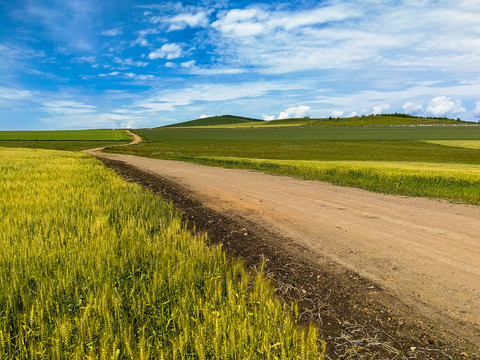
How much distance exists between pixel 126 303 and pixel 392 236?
6418 mm

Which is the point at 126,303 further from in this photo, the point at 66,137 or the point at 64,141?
the point at 66,137

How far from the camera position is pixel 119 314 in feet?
→ 10.5

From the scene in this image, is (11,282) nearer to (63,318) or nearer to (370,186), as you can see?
(63,318)

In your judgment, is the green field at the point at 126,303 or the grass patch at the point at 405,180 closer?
the green field at the point at 126,303

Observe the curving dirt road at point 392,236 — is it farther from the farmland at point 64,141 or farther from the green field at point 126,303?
the farmland at point 64,141

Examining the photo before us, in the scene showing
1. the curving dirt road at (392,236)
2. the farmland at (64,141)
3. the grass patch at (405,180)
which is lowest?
the curving dirt road at (392,236)

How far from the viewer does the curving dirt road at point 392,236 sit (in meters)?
4.50

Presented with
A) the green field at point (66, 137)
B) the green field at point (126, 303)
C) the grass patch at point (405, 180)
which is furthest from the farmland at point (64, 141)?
the green field at point (126, 303)

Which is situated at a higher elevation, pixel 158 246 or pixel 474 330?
pixel 158 246

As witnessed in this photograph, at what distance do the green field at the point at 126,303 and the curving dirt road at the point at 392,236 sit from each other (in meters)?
2.21

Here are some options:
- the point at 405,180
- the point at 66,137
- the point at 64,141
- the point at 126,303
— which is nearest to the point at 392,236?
the point at 126,303

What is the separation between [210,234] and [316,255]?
2.81 meters

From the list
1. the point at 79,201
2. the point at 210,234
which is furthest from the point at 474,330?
the point at 79,201

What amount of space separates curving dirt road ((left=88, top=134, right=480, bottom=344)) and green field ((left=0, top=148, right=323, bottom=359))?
7.25 ft
